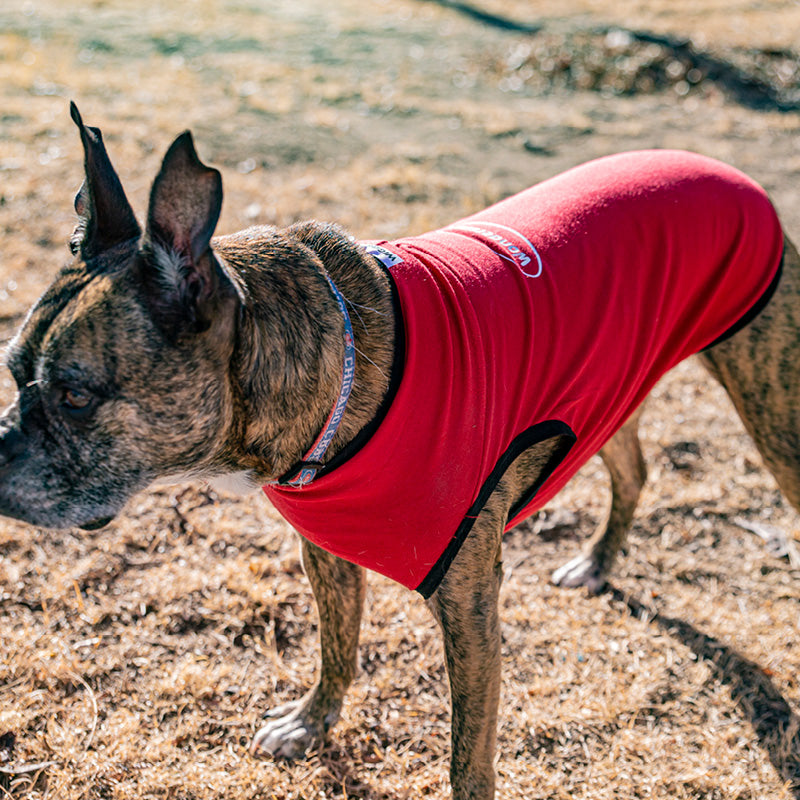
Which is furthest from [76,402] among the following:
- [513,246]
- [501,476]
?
[513,246]

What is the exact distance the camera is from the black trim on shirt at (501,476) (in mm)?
2104

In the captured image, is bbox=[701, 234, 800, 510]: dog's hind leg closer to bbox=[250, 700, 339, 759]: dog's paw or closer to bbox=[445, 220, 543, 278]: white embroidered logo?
bbox=[445, 220, 543, 278]: white embroidered logo

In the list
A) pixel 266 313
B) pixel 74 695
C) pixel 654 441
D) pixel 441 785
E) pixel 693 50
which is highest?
pixel 693 50

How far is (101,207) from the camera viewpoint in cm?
193

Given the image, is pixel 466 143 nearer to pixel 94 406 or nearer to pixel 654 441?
pixel 654 441

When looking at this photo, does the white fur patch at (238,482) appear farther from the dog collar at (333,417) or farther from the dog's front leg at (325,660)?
the dog's front leg at (325,660)

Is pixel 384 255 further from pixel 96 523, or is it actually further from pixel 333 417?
pixel 96 523

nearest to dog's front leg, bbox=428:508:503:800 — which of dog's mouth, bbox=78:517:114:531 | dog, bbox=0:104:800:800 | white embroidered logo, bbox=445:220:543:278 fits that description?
dog, bbox=0:104:800:800

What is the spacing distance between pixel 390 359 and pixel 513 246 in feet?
2.05

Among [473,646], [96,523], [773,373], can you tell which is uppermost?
[773,373]

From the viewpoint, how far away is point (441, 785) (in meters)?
2.71

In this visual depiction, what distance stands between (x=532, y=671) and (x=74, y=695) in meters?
1.72

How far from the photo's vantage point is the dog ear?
1.60m

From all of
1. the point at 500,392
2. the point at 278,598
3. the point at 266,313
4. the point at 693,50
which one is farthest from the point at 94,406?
the point at 693,50
